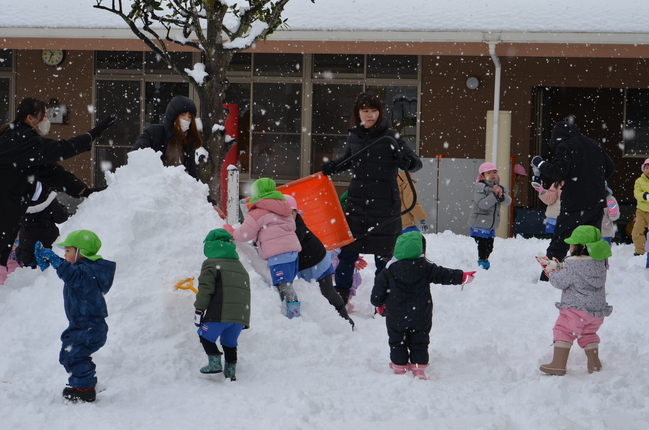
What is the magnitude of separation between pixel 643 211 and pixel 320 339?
623cm

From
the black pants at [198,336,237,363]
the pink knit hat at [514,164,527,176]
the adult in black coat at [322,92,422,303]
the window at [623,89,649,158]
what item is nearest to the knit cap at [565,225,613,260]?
the adult in black coat at [322,92,422,303]

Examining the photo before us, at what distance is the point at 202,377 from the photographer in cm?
452

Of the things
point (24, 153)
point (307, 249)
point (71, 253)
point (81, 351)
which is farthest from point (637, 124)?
point (81, 351)

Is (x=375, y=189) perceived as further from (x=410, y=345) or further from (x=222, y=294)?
(x=222, y=294)

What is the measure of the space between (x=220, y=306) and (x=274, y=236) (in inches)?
46.3

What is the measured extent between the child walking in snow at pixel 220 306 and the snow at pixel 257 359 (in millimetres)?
148

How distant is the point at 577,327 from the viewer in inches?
193

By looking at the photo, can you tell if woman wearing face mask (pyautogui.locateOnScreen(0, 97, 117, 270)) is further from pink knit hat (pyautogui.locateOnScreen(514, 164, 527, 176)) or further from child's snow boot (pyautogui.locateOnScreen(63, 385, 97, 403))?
pink knit hat (pyautogui.locateOnScreen(514, 164, 527, 176))

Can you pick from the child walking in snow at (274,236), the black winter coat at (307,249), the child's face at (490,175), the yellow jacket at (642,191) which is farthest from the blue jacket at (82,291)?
the yellow jacket at (642,191)

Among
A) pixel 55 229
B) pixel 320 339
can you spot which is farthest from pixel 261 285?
pixel 55 229

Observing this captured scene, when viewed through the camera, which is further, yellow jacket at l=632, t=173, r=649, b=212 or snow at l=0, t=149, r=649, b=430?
yellow jacket at l=632, t=173, r=649, b=212

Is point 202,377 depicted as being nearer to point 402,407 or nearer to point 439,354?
point 402,407

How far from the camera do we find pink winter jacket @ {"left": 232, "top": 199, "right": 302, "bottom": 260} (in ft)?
18.2

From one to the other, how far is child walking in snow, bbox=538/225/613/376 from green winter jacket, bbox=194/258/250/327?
1979mm
